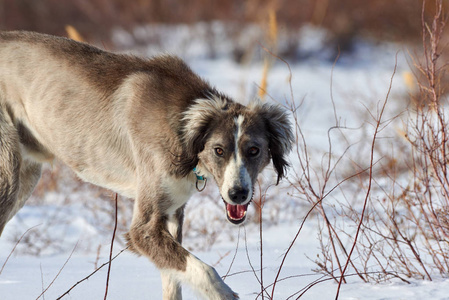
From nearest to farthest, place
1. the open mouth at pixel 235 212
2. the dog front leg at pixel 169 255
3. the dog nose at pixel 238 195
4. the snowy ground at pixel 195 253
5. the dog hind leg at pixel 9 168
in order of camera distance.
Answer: the dog front leg at pixel 169 255
the dog nose at pixel 238 195
the open mouth at pixel 235 212
the snowy ground at pixel 195 253
the dog hind leg at pixel 9 168

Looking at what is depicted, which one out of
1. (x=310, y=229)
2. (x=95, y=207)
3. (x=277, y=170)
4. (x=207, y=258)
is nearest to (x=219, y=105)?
(x=277, y=170)

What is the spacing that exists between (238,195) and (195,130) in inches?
20.0

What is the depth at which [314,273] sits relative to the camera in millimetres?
4891

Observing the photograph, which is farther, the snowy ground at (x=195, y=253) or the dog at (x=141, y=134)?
the snowy ground at (x=195, y=253)

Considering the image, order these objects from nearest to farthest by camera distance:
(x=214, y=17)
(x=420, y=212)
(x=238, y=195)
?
(x=238, y=195) → (x=420, y=212) → (x=214, y=17)

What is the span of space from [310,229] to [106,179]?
272cm

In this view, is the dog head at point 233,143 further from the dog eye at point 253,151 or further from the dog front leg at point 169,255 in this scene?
the dog front leg at point 169,255

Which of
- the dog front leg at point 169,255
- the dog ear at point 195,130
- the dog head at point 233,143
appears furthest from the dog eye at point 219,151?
the dog front leg at point 169,255

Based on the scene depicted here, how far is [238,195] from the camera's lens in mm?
3967

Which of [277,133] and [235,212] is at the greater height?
[277,133]

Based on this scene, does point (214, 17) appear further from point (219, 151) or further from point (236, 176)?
point (236, 176)

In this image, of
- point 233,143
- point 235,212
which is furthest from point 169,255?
point 233,143

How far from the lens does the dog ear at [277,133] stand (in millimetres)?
4402

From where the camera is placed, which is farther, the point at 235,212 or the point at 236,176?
the point at 235,212
